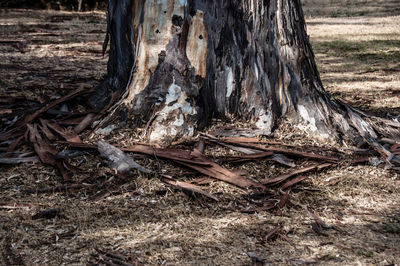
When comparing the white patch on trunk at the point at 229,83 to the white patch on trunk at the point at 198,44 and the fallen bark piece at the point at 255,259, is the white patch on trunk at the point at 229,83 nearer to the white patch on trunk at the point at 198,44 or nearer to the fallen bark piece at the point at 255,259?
the white patch on trunk at the point at 198,44

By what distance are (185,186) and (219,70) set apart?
1.08m

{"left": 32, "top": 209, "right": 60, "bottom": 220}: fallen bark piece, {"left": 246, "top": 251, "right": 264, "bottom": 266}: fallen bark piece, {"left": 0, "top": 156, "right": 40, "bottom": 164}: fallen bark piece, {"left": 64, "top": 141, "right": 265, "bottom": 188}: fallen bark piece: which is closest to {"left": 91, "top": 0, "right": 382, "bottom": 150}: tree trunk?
{"left": 64, "top": 141, "right": 265, "bottom": 188}: fallen bark piece

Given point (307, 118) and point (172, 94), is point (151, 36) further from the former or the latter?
point (307, 118)

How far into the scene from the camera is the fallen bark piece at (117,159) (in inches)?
128

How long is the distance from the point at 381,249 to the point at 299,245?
415 mm

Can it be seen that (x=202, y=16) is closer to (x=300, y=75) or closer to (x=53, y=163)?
(x=300, y=75)

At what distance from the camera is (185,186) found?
3086mm

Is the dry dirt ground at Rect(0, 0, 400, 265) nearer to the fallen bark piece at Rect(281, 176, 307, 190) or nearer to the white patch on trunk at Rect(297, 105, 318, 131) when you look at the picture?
the fallen bark piece at Rect(281, 176, 307, 190)

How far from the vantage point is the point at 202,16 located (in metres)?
3.62

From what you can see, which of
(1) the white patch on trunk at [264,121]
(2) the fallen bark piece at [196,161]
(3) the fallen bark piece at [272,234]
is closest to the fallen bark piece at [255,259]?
(3) the fallen bark piece at [272,234]

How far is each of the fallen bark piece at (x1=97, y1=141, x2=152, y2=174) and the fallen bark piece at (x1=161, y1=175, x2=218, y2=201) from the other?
136 millimetres

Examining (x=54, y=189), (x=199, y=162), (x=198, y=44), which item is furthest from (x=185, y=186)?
(x=198, y=44)

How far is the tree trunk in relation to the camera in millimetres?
3619

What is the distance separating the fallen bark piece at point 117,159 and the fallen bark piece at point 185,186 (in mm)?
136
